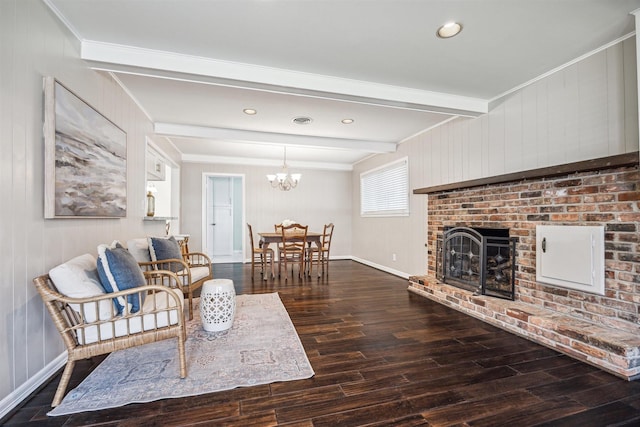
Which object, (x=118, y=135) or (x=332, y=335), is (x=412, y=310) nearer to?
(x=332, y=335)

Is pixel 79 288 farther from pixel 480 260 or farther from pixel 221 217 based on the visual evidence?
pixel 221 217

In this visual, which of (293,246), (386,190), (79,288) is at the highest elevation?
(386,190)

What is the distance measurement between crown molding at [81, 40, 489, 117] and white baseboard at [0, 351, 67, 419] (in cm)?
225

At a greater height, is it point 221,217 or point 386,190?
point 386,190

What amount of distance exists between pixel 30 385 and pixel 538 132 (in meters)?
4.38

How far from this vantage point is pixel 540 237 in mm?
2633

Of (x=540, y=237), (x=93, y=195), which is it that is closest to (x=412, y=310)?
(x=540, y=237)

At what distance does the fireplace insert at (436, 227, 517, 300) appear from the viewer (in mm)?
2971

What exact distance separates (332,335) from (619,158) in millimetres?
2524

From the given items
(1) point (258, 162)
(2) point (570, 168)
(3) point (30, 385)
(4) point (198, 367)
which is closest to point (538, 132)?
(2) point (570, 168)

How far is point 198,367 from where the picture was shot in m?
1.95

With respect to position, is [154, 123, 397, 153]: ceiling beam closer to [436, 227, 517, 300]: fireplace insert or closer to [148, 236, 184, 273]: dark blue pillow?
[148, 236, 184, 273]: dark blue pillow

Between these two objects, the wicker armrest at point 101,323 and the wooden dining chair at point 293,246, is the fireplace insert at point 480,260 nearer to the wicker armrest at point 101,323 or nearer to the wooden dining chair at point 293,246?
the wooden dining chair at point 293,246

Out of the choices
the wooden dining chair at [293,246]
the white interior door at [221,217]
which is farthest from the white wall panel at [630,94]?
the white interior door at [221,217]
